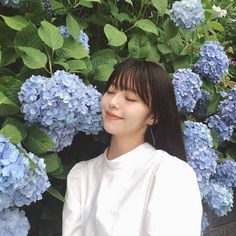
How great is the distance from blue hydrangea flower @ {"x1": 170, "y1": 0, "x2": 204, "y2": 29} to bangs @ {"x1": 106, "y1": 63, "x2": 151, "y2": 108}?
46 centimetres

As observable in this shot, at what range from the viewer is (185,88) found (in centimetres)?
165

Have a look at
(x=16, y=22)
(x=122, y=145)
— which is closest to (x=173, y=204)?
(x=122, y=145)

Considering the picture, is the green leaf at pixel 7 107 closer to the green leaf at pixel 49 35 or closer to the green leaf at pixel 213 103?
the green leaf at pixel 49 35

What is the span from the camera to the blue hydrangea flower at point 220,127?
6.58ft

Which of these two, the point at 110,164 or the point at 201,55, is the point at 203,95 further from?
the point at 110,164

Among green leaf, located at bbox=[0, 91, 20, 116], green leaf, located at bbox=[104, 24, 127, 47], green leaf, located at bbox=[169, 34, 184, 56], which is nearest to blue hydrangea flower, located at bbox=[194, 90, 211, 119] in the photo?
green leaf, located at bbox=[169, 34, 184, 56]

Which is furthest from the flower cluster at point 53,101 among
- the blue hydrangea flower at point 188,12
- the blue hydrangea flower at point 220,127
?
the blue hydrangea flower at point 220,127

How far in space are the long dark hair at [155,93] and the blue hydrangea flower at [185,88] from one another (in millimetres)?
226

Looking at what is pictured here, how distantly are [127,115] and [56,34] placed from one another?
1.03 feet

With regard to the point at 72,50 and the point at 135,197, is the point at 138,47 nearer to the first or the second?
the point at 72,50

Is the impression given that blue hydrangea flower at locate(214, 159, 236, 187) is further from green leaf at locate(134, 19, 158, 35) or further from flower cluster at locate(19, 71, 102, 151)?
flower cluster at locate(19, 71, 102, 151)

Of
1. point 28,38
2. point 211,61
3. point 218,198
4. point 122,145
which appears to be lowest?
point 218,198

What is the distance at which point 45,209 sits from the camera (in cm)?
155

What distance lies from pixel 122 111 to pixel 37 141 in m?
0.24
